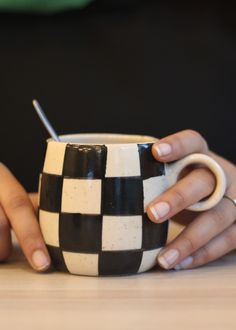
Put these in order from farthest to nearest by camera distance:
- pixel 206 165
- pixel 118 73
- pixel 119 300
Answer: pixel 118 73 < pixel 206 165 < pixel 119 300

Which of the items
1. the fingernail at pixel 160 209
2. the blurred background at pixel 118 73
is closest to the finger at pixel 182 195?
the fingernail at pixel 160 209

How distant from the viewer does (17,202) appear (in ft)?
2.41

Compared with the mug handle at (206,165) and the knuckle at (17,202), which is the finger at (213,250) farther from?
the knuckle at (17,202)

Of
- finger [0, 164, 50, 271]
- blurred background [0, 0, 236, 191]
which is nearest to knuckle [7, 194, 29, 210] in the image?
finger [0, 164, 50, 271]

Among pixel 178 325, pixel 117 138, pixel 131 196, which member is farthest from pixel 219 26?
pixel 178 325

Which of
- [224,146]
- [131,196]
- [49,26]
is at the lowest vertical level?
[224,146]

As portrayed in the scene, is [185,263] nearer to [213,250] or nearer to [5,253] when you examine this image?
[213,250]

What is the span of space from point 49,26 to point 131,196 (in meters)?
0.68

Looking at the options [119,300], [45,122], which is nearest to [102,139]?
[45,122]

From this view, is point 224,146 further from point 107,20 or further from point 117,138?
point 117,138

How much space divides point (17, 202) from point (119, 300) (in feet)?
0.70

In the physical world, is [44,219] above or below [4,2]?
below

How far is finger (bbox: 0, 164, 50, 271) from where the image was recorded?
67 centimetres

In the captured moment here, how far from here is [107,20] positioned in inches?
48.1
